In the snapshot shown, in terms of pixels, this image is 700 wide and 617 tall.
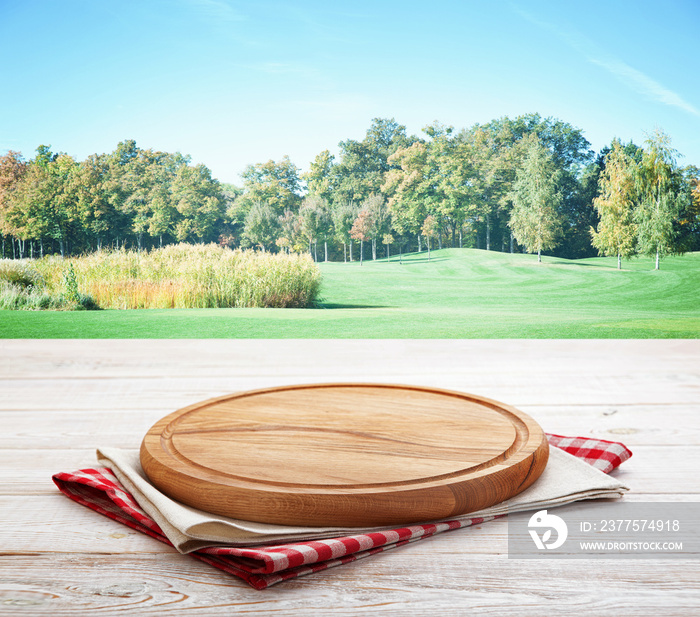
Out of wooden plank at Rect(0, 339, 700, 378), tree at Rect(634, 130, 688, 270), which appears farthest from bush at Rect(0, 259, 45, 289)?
tree at Rect(634, 130, 688, 270)

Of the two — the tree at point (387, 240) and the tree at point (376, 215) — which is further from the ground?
the tree at point (376, 215)

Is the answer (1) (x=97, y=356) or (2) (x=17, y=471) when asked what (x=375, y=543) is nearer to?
(2) (x=17, y=471)

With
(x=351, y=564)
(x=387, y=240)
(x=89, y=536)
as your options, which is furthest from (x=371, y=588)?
(x=387, y=240)

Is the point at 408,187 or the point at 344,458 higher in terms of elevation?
the point at 408,187

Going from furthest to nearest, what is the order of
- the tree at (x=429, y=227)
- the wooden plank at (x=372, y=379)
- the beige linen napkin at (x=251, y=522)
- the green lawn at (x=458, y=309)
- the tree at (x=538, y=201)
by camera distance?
the tree at (x=429, y=227) → the tree at (x=538, y=201) → the green lawn at (x=458, y=309) → the wooden plank at (x=372, y=379) → the beige linen napkin at (x=251, y=522)

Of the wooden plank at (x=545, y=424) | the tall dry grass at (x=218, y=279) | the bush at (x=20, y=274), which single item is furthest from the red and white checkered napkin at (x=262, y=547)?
the bush at (x=20, y=274)

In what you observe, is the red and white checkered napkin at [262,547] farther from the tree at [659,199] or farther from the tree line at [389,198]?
the tree at [659,199]

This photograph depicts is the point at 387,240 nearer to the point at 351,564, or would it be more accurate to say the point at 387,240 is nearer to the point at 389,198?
the point at 389,198
